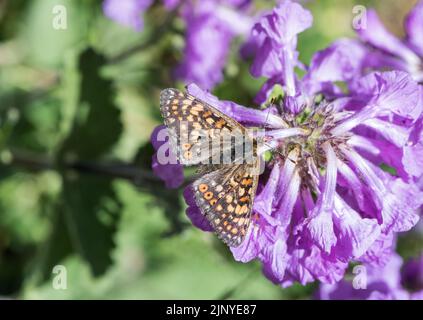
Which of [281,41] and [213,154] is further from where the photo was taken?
[281,41]

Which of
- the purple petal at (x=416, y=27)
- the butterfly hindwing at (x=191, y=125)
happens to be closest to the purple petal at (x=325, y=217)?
the butterfly hindwing at (x=191, y=125)

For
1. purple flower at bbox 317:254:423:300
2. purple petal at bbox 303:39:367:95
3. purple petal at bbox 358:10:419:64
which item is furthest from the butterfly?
purple petal at bbox 358:10:419:64

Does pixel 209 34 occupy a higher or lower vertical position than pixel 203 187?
higher

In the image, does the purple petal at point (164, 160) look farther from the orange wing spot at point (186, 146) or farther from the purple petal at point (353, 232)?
the purple petal at point (353, 232)

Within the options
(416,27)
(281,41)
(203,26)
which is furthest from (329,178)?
(203,26)

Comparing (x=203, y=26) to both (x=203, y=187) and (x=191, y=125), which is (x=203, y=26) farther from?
(x=203, y=187)
